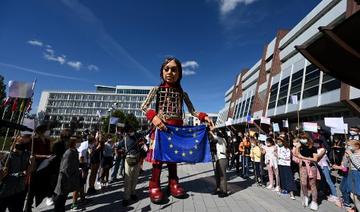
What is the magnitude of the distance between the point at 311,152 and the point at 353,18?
4620 mm

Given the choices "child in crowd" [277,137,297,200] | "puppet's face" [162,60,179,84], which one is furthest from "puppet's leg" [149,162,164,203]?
"child in crowd" [277,137,297,200]

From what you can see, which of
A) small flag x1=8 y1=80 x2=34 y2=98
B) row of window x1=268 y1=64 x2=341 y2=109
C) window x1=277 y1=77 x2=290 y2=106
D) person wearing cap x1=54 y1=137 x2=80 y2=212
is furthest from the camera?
window x1=277 y1=77 x2=290 y2=106

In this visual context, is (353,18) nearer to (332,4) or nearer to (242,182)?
(242,182)

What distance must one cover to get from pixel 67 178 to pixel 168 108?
2.78m

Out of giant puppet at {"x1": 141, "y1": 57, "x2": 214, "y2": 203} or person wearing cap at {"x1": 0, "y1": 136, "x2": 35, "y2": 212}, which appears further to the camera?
giant puppet at {"x1": 141, "y1": 57, "x2": 214, "y2": 203}

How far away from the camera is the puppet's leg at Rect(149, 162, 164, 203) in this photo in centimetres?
526

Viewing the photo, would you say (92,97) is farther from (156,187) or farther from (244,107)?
(156,187)

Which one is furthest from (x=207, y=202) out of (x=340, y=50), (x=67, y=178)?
(x=340, y=50)

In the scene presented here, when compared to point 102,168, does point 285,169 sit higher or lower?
higher

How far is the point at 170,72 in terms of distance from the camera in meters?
6.13

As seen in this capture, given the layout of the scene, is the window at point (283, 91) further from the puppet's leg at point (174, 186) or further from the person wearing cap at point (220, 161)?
the puppet's leg at point (174, 186)

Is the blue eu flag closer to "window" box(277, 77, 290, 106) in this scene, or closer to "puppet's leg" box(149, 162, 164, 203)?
"puppet's leg" box(149, 162, 164, 203)

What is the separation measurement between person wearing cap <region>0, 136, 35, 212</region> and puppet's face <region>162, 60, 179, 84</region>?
11.5 ft

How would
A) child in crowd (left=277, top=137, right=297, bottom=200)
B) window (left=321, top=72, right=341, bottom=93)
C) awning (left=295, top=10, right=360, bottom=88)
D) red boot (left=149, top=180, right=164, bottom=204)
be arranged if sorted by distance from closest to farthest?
awning (left=295, top=10, right=360, bottom=88) < red boot (left=149, top=180, right=164, bottom=204) < child in crowd (left=277, top=137, right=297, bottom=200) < window (left=321, top=72, right=341, bottom=93)
